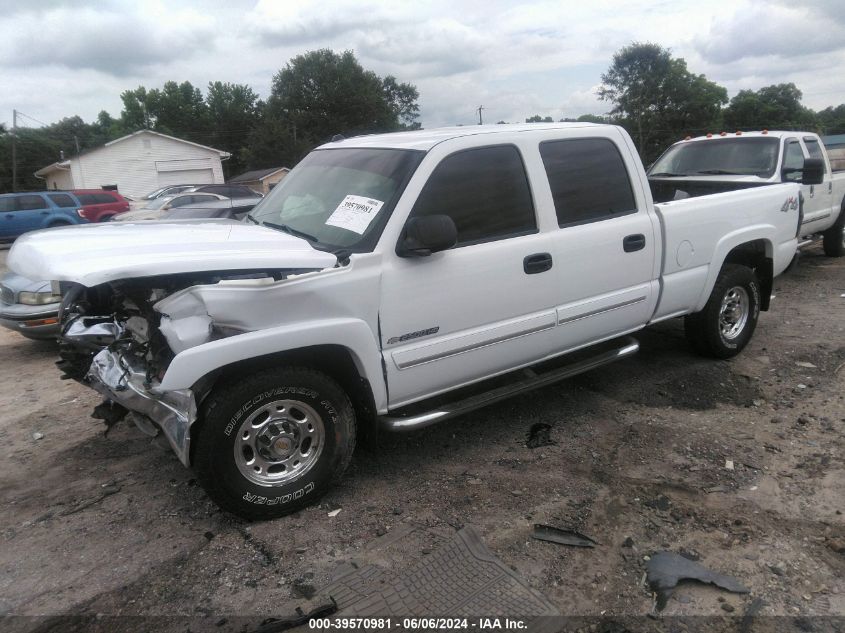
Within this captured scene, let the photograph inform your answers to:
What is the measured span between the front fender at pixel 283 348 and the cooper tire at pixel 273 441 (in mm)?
A: 175

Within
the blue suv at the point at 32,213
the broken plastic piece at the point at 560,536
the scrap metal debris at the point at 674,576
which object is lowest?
the scrap metal debris at the point at 674,576

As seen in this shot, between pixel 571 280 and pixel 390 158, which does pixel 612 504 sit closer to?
pixel 571 280

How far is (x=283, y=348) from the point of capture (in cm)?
297

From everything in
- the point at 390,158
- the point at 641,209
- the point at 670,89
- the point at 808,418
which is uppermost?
the point at 670,89

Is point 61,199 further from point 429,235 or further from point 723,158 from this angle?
point 429,235

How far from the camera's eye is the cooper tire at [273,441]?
9.66ft

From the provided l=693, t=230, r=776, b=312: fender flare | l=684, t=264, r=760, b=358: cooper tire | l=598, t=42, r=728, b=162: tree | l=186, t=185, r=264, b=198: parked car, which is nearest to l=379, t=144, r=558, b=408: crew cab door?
l=693, t=230, r=776, b=312: fender flare

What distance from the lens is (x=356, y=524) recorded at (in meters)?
3.21

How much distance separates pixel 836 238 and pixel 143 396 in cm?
1073

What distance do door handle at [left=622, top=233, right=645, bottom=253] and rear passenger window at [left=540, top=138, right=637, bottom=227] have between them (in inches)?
7.1

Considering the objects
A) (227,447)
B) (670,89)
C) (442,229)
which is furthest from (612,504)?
(670,89)

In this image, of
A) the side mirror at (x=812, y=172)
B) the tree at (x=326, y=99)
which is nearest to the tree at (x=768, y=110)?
the tree at (x=326, y=99)

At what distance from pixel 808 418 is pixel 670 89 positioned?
60.6 m

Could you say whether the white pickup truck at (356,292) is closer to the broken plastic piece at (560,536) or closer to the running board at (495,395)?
the running board at (495,395)
